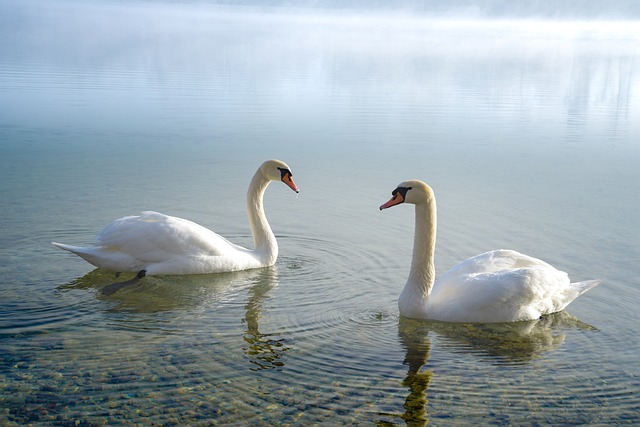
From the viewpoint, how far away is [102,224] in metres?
9.12

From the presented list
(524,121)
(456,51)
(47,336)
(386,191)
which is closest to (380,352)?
(47,336)

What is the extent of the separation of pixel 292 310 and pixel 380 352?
1136 mm

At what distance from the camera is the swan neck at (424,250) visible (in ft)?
22.1

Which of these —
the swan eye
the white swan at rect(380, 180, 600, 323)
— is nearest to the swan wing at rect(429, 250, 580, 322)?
the white swan at rect(380, 180, 600, 323)

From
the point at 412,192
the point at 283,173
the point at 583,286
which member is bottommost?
the point at 583,286

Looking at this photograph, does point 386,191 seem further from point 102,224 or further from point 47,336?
point 47,336

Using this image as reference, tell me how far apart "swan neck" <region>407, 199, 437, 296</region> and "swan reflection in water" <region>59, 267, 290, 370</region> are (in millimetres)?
1244

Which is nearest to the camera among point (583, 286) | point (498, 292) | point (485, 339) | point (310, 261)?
point (485, 339)

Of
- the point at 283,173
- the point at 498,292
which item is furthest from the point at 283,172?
the point at 498,292

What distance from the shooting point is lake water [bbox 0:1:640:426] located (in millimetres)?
5211

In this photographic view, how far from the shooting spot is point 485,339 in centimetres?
639

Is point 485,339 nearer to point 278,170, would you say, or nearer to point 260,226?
point 260,226

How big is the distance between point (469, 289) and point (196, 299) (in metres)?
2.33

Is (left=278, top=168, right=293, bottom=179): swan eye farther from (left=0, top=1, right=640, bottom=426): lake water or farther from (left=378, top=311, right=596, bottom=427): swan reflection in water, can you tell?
(left=378, top=311, right=596, bottom=427): swan reflection in water
